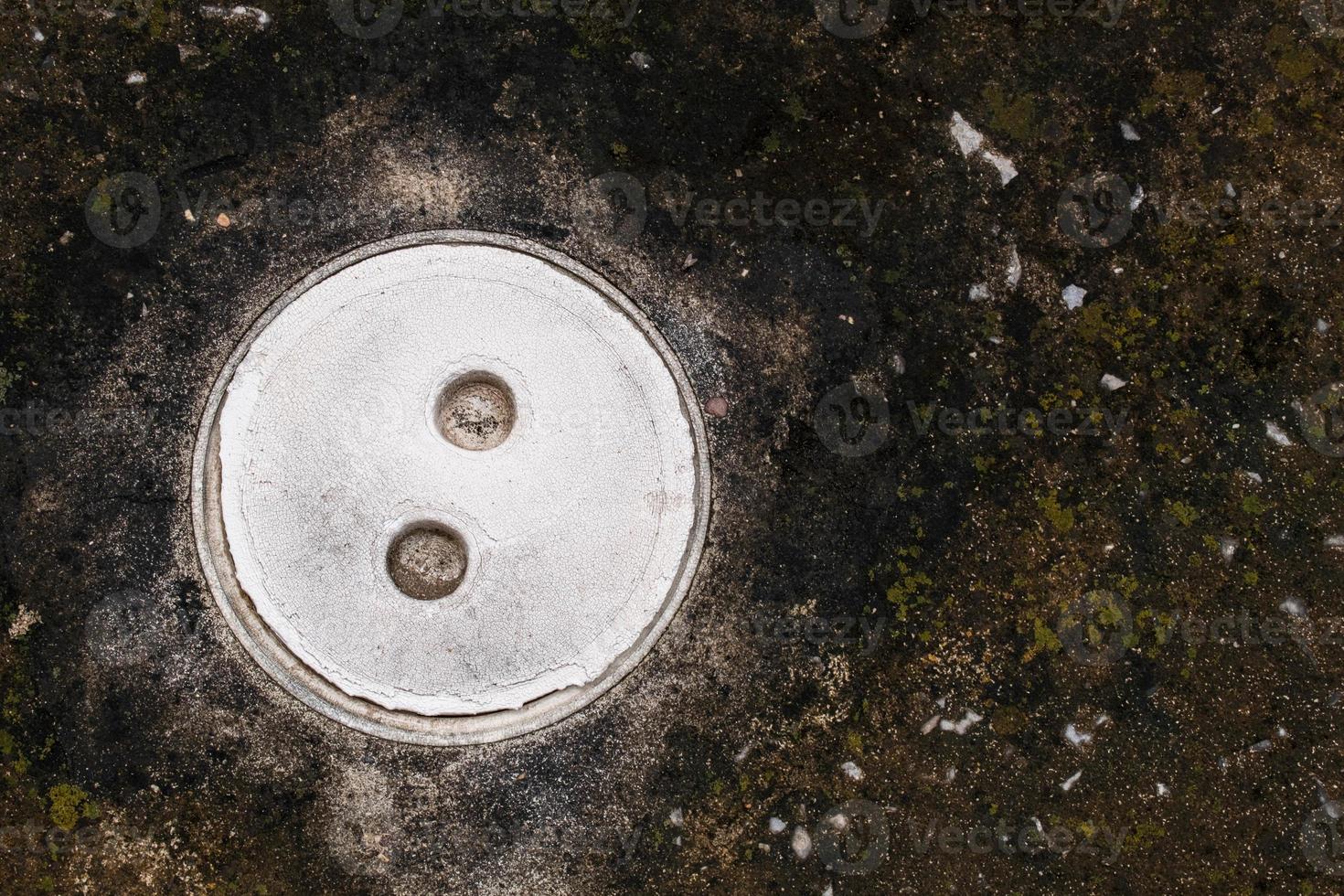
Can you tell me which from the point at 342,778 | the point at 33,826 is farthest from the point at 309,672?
the point at 33,826

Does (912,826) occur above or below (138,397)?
below

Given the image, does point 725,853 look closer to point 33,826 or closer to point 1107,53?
point 33,826

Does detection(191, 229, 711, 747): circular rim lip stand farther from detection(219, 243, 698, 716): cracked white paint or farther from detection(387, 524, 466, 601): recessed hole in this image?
detection(387, 524, 466, 601): recessed hole

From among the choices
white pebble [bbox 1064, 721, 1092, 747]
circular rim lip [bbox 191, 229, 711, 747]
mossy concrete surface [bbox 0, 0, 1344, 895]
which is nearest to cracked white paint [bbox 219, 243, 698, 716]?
circular rim lip [bbox 191, 229, 711, 747]

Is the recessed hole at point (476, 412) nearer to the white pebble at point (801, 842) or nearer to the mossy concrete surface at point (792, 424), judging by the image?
the mossy concrete surface at point (792, 424)

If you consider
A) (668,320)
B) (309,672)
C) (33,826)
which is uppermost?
(668,320)
